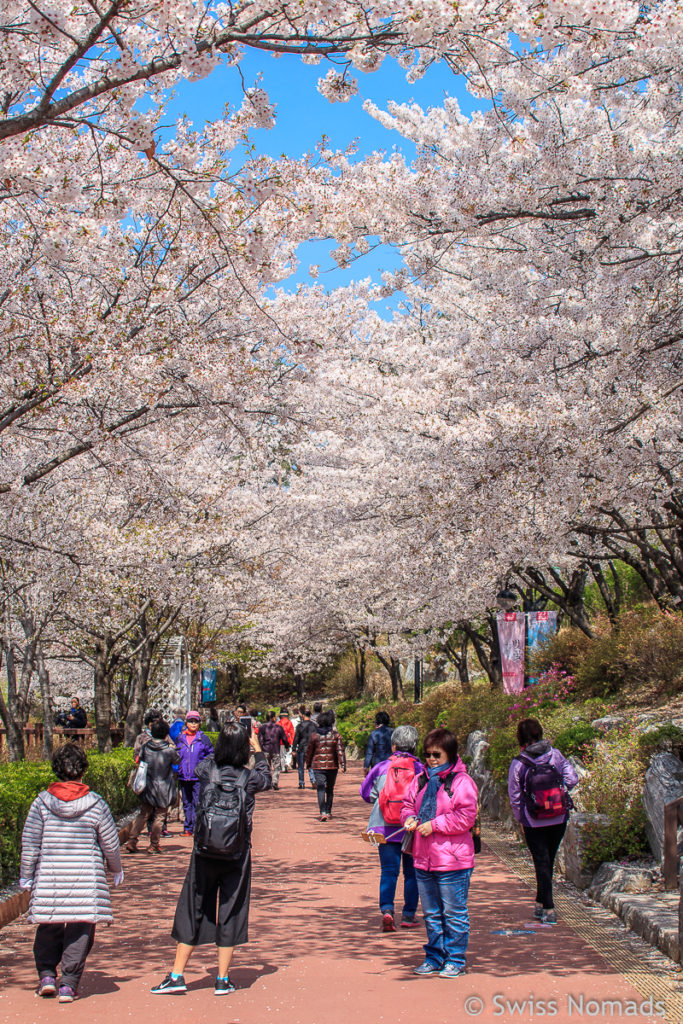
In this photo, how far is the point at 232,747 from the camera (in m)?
5.71

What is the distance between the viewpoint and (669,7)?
18.1 feet

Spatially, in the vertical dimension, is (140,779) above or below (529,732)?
below

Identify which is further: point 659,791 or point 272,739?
point 272,739

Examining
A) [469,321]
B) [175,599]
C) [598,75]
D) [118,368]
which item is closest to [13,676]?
[175,599]

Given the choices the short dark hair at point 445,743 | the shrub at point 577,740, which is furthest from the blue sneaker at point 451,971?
the shrub at point 577,740

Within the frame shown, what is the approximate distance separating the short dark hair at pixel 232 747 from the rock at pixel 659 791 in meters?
3.96

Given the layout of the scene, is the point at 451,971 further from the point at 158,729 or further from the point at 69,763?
the point at 158,729

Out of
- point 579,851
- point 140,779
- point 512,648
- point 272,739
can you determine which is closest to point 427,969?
point 579,851

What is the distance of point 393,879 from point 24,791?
3921mm

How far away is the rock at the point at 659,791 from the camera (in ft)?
25.6

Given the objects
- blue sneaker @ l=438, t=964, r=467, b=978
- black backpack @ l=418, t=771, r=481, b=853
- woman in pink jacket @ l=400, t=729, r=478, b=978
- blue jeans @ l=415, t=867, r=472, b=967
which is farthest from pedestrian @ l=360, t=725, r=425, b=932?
blue sneaker @ l=438, t=964, r=467, b=978

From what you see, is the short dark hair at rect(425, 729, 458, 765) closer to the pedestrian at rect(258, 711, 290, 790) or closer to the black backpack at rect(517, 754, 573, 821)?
the black backpack at rect(517, 754, 573, 821)

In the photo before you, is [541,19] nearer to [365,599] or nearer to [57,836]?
[57,836]

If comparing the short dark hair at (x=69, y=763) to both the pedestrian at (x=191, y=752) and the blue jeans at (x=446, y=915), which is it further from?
the pedestrian at (x=191, y=752)
